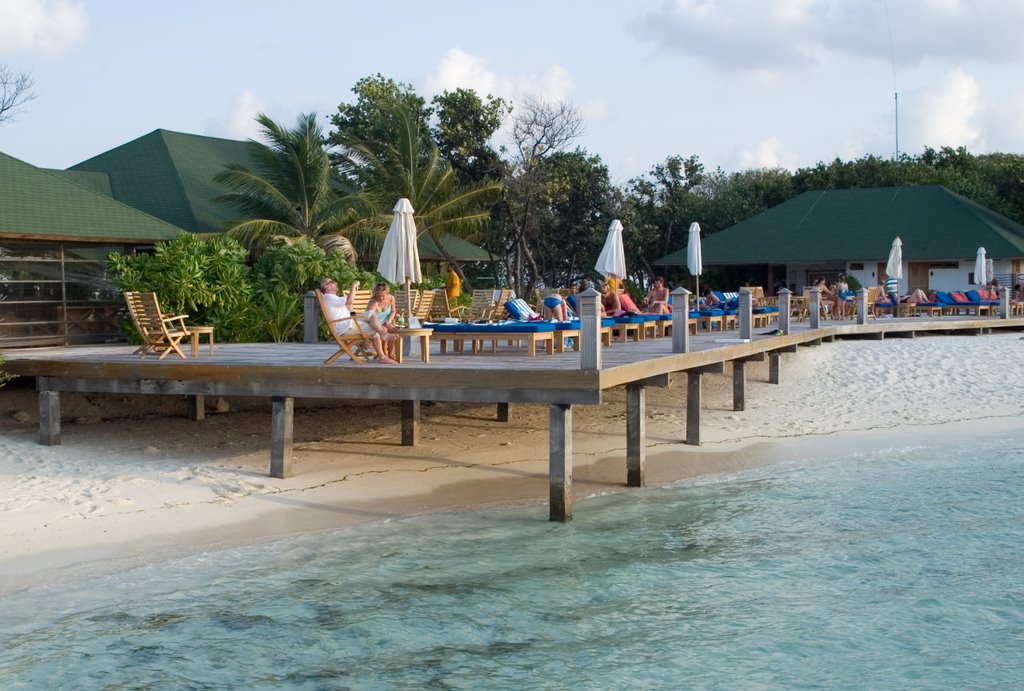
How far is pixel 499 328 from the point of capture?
13359 mm

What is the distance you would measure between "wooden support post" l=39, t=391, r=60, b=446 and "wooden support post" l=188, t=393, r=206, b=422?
2143mm

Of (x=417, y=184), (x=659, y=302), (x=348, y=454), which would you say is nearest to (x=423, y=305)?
(x=348, y=454)

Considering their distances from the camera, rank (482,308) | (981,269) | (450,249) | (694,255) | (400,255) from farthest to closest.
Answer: (450,249)
(981,269)
(694,255)
(482,308)
(400,255)

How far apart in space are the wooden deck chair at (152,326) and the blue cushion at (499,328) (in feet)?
10.7

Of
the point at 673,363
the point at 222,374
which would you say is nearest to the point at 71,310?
the point at 222,374

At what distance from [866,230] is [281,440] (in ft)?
100

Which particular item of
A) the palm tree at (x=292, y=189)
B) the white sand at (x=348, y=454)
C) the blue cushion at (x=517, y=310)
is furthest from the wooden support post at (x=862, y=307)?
the blue cushion at (x=517, y=310)

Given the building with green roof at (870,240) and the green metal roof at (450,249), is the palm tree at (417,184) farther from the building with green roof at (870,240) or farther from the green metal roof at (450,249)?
the building with green roof at (870,240)

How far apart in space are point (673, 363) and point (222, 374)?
5.35m

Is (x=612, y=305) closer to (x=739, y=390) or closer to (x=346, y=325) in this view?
(x=739, y=390)

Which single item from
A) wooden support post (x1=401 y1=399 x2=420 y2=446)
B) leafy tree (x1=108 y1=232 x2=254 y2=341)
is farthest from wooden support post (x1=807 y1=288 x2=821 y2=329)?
leafy tree (x1=108 y1=232 x2=254 y2=341)

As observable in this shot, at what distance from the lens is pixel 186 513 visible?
10.9m

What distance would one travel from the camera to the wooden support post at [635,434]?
12641 mm

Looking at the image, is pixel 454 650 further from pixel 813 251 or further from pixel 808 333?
pixel 813 251
